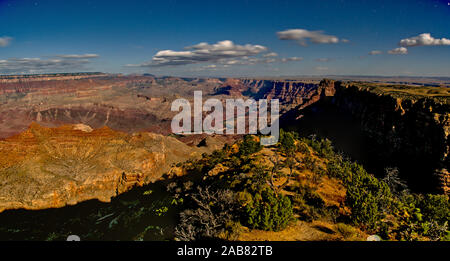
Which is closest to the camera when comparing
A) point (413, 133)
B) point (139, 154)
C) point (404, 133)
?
point (413, 133)

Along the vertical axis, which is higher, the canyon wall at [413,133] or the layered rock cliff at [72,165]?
the canyon wall at [413,133]

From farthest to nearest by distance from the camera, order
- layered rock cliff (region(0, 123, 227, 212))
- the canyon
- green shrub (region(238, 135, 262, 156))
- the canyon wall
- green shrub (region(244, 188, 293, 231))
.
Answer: green shrub (region(238, 135, 262, 156)) < layered rock cliff (region(0, 123, 227, 212)) < the canyon < the canyon wall < green shrub (region(244, 188, 293, 231))

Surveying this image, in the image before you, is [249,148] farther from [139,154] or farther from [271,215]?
[139,154]

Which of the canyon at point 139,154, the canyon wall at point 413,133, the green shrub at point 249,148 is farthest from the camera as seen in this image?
the green shrub at point 249,148

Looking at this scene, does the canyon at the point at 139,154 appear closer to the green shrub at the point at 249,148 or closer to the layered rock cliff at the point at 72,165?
the layered rock cliff at the point at 72,165

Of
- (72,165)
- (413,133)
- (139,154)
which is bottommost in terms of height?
(72,165)

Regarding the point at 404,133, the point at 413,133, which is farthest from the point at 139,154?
the point at 413,133

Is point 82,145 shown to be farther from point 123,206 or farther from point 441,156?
point 441,156

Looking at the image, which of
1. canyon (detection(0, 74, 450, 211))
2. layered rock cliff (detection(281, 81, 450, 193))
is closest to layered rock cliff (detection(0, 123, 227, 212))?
canyon (detection(0, 74, 450, 211))

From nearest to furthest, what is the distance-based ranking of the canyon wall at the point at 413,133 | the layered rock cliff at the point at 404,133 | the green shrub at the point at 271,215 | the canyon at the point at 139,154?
the green shrub at the point at 271,215, the canyon wall at the point at 413,133, the layered rock cliff at the point at 404,133, the canyon at the point at 139,154

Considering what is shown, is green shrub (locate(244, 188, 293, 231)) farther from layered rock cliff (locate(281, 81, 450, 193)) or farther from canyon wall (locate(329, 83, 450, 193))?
canyon wall (locate(329, 83, 450, 193))

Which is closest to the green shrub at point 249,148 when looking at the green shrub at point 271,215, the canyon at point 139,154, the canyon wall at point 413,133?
the canyon at point 139,154

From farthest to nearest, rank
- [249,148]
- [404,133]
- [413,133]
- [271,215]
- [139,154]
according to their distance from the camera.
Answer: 1. [139,154]
2. [404,133]
3. [413,133]
4. [249,148]
5. [271,215]
